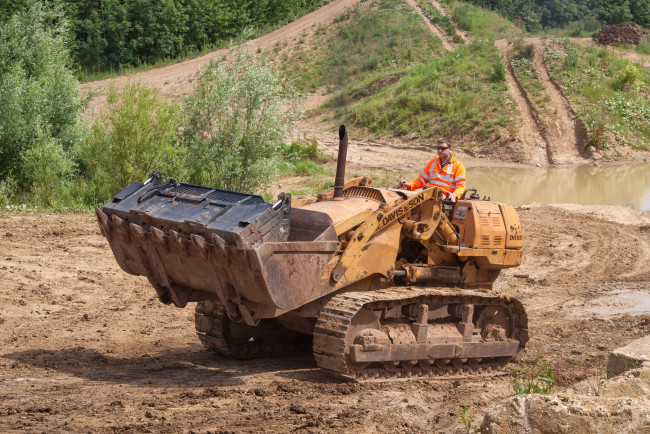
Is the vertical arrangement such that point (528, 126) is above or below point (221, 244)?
below

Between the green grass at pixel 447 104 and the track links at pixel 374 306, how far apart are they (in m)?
24.3

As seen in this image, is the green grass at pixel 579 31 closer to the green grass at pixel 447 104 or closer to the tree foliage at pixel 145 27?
the green grass at pixel 447 104

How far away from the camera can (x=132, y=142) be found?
18391mm

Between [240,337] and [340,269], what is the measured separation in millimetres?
1922

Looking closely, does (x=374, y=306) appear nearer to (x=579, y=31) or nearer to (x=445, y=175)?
(x=445, y=175)

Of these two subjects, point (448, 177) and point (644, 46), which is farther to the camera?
point (644, 46)

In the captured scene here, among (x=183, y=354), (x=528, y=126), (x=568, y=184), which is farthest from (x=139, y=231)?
(x=528, y=126)

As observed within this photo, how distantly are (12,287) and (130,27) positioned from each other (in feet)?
114

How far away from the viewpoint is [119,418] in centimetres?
704

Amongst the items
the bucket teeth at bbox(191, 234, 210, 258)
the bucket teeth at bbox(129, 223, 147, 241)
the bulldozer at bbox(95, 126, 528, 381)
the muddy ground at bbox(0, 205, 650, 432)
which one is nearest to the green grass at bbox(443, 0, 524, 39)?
the muddy ground at bbox(0, 205, 650, 432)

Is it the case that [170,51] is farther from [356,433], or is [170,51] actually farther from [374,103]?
[356,433]

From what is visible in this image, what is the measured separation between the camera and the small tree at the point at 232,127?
19.0 meters

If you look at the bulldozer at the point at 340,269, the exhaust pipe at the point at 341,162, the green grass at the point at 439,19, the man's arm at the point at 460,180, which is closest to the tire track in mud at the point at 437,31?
the green grass at the point at 439,19

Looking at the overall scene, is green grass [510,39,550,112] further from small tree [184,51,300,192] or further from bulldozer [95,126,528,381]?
bulldozer [95,126,528,381]
